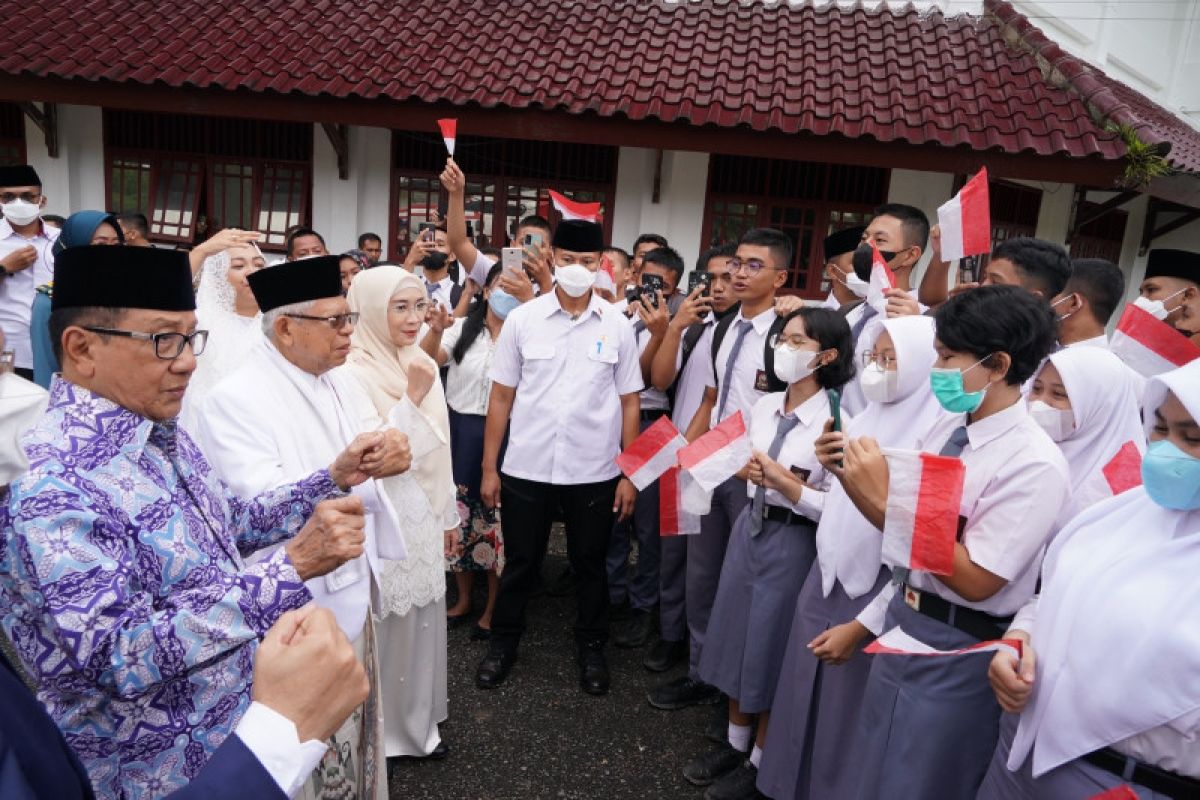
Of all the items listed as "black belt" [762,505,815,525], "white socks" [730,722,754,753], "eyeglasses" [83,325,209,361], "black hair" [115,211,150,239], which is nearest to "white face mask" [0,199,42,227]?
"black hair" [115,211,150,239]

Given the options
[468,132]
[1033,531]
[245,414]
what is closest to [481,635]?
[245,414]

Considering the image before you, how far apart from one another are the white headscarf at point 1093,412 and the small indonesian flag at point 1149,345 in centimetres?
54

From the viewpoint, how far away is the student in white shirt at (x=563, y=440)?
369 centimetres

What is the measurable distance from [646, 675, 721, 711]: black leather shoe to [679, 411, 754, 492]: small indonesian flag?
1228 millimetres

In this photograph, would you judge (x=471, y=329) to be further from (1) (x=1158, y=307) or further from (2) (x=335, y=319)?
(1) (x=1158, y=307)

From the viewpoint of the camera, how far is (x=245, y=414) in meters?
2.19

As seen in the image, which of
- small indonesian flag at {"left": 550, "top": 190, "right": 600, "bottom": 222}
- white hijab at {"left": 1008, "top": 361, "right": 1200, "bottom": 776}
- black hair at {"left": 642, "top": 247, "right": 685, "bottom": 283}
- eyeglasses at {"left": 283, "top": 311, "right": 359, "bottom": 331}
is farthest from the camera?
black hair at {"left": 642, "top": 247, "right": 685, "bottom": 283}

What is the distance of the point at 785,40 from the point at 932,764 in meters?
8.93

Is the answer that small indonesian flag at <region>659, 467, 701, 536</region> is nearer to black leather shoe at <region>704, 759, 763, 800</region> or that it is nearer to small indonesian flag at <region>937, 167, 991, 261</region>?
black leather shoe at <region>704, 759, 763, 800</region>

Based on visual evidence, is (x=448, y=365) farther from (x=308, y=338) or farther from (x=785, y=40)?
(x=785, y=40)

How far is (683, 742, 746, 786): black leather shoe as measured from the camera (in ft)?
10.0

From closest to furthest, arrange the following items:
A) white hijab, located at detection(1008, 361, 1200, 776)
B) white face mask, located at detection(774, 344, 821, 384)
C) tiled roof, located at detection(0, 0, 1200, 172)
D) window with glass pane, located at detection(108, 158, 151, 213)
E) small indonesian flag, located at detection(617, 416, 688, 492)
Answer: white hijab, located at detection(1008, 361, 1200, 776) → white face mask, located at detection(774, 344, 821, 384) → small indonesian flag, located at detection(617, 416, 688, 492) → tiled roof, located at detection(0, 0, 1200, 172) → window with glass pane, located at detection(108, 158, 151, 213)

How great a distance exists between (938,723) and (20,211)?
6127 mm

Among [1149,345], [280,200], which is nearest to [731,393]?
[1149,345]
